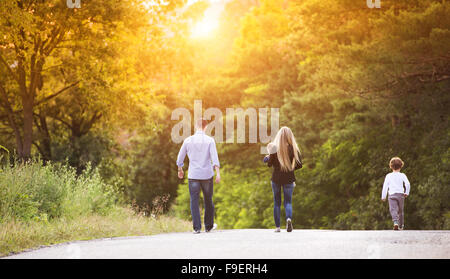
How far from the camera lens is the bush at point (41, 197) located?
13117 millimetres

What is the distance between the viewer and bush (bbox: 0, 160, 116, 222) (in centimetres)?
1312

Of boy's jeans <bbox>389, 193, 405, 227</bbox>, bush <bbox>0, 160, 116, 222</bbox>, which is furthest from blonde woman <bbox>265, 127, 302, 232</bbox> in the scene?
bush <bbox>0, 160, 116, 222</bbox>

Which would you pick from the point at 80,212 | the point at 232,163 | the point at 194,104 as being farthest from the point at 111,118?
the point at 194,104

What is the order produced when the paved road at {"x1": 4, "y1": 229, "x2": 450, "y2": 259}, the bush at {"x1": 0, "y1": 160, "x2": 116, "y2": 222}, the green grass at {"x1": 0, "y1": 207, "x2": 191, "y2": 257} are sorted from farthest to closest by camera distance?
1. the bush at {"x1": 0, "y1": 160, "x2": 116, "y2": 222}
2. the green grass at {"x1": 0, "y1": 207, "x2": 191, "y2": 257}
3. the paved road at {"x1": 4, "y1": 229, "x2": 450, "y2": 259}

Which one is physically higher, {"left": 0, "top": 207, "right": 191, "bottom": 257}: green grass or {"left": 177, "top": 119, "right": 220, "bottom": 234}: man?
{"left": 177, "top": 119, "right": 220, "bottom": 234}: man

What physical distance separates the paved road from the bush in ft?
8.06

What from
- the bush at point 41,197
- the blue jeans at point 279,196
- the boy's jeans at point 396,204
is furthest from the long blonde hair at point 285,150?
the bush at point 41,197

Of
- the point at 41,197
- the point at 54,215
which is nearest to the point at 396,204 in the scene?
the point at 54,215

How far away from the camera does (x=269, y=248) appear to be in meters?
9.49

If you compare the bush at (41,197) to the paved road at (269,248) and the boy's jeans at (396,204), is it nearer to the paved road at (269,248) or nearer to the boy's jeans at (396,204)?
the paved road at (269,248)

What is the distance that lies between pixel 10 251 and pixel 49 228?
7.92 feet

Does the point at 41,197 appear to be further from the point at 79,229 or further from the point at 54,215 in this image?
the point at 79,229

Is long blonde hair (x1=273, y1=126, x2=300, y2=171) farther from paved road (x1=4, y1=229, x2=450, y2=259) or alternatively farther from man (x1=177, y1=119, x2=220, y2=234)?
paved road (x1=4, y1=229, x2=450, y2=259)

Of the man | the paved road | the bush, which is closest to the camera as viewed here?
the paved road
